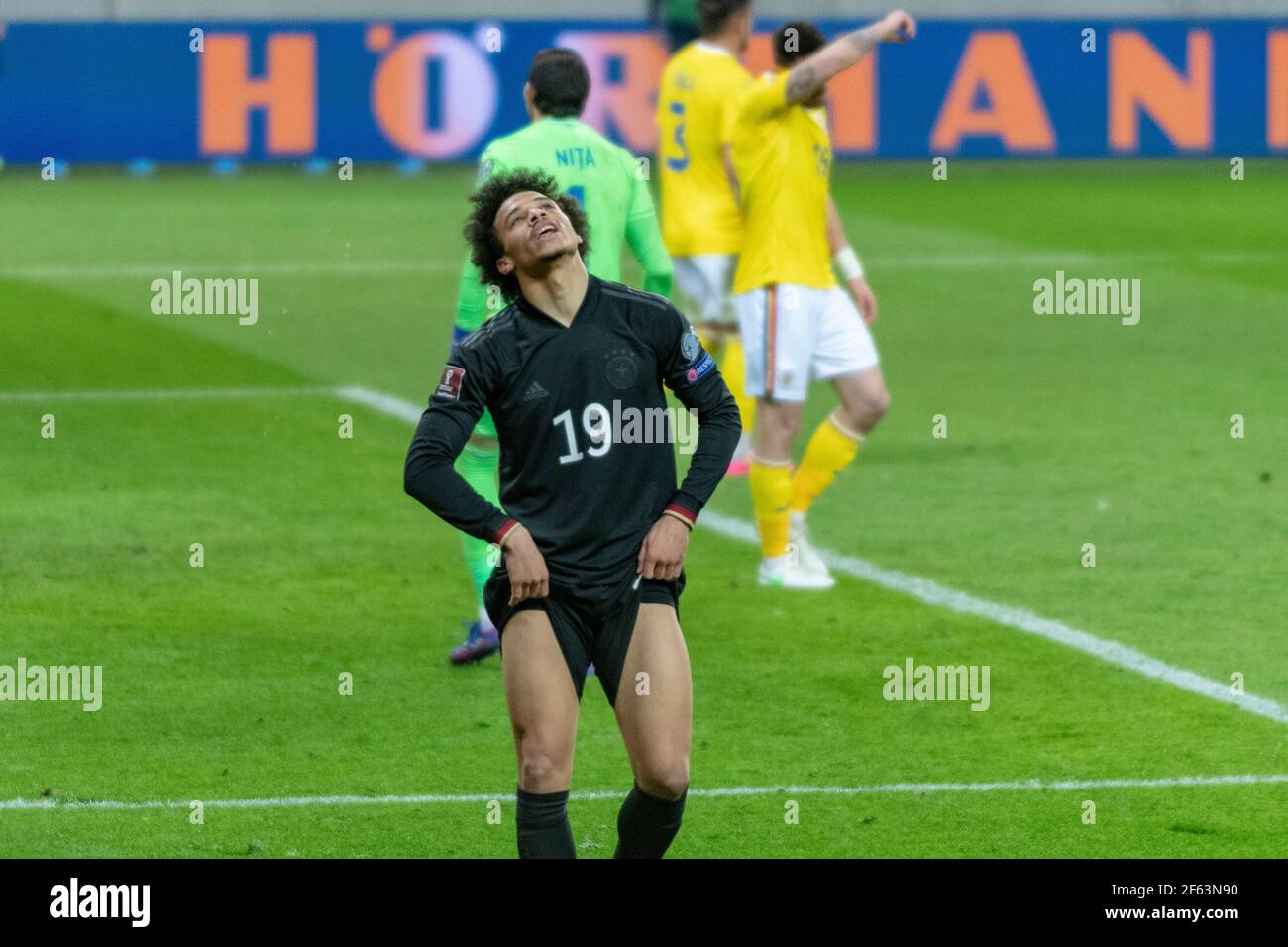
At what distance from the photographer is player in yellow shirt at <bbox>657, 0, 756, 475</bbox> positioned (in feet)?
42.0

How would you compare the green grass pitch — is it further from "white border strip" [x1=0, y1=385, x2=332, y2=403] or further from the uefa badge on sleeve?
the uefa badge on sleeve

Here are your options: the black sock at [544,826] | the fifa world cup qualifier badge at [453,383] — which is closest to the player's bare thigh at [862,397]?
the fifa world cup qualifier badge at [453,383]

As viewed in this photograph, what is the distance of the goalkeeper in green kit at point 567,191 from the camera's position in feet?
28.6

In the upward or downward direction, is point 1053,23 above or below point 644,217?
above

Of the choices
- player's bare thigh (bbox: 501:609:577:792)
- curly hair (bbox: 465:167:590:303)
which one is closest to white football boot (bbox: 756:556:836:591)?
curly hair (bbox: 465:167:590:303)

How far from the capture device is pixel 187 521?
11.6 m

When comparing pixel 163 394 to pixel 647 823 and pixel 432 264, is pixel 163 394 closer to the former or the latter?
pixel 432 264

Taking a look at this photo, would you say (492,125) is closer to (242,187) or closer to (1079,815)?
(242,187)

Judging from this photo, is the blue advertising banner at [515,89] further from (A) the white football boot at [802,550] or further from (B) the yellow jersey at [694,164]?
(A) the white football boot at [802,550]

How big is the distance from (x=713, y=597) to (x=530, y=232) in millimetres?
4243

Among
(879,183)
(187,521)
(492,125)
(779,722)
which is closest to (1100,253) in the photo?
(879,183)

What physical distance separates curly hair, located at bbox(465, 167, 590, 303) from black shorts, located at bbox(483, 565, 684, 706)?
0.79m
